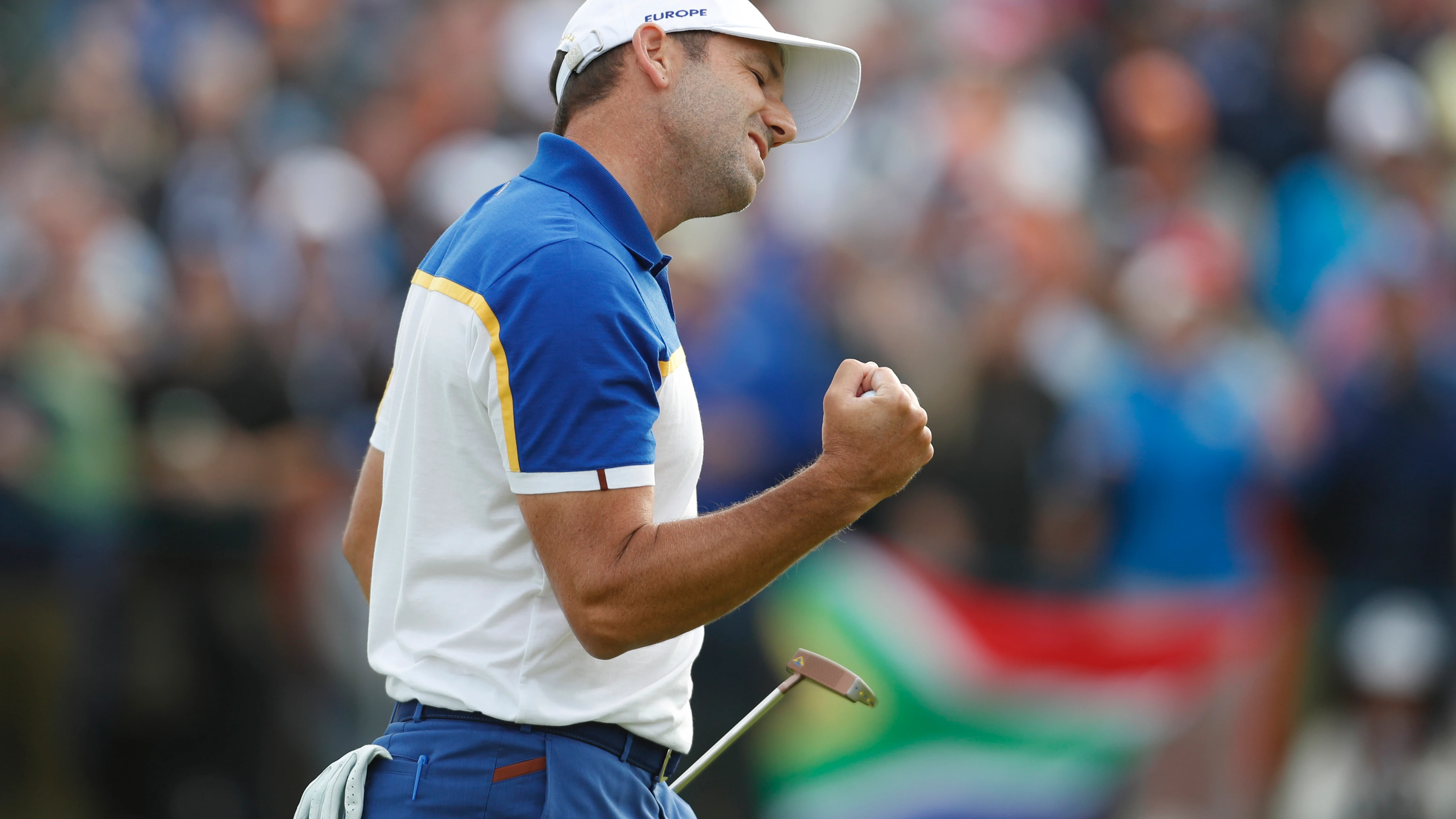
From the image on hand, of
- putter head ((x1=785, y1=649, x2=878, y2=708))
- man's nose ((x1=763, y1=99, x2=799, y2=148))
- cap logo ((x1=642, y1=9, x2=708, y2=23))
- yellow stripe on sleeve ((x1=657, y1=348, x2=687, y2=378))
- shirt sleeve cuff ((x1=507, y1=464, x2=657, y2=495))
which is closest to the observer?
shirt sleeve cuff ((x1=507, y1=464, x2=657, y2=495))

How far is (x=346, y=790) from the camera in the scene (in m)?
3.45

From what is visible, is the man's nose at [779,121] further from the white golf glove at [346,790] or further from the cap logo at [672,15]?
the white golf glove at [346,790]

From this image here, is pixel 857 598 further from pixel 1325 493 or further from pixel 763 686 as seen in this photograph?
pixel 1325 493

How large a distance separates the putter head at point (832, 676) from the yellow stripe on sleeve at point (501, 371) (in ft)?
3.26

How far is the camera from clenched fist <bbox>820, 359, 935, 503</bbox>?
3201 millimetres

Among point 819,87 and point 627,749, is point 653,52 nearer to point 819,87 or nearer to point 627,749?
point 819,87

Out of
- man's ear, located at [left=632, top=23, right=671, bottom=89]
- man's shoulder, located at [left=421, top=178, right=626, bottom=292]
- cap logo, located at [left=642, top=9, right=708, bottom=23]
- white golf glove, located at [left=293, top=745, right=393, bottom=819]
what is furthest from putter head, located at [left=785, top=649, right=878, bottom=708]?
cap logo, located at [left=642, top=9, right=708, bottom=23]

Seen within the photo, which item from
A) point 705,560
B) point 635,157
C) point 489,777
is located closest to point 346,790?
point 489,777

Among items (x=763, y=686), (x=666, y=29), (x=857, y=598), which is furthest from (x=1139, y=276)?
(x=666, y=29)

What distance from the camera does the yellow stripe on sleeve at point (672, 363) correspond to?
11.0 ft

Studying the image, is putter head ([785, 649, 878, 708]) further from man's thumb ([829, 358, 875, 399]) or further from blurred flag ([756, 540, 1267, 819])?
blurred flag ([756, 540, 1267, 819])

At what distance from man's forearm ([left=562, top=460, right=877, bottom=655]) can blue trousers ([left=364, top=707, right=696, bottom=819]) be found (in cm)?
34

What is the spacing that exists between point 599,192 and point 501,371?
1.66 feet

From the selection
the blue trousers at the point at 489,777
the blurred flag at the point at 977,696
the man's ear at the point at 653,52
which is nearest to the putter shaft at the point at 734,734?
the blue trousers at the point at 489,777
